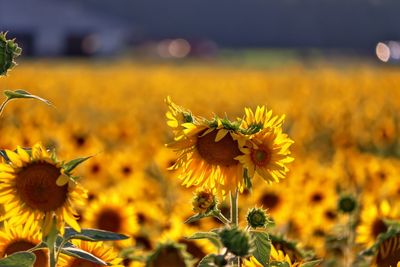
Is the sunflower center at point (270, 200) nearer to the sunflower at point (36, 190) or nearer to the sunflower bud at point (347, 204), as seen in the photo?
the sunflower bud at point (347, 204)

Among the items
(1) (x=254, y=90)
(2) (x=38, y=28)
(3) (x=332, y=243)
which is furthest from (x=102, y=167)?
(2) (x=38, y=28)

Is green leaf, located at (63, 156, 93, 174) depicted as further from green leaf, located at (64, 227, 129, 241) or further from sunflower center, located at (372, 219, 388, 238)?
sunflower center, located at (372, 219, 388, 238)

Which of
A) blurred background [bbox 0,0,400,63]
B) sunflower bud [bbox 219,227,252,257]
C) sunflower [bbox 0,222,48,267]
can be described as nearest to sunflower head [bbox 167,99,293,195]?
sunflower bud [bbox 219,227,252,257]

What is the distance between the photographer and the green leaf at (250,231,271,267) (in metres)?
1.81

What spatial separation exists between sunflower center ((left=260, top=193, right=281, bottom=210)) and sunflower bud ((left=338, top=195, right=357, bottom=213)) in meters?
0.80

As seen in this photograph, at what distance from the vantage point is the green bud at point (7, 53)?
1782 mm

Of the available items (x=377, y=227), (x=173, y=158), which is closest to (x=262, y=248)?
(x=377, y=227)

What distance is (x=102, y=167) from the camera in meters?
4.59

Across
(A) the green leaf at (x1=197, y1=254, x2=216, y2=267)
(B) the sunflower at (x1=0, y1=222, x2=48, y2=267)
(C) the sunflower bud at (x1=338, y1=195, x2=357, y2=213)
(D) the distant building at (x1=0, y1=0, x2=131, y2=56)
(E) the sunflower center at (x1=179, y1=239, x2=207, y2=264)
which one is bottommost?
(A) the green leaf at (x1=197, y1=254, x2=216, y2=267)

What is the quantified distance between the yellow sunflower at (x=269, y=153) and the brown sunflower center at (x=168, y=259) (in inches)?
22.2

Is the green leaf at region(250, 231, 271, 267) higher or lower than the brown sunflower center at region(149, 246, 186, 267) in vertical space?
lower

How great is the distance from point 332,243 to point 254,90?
9.22 metres

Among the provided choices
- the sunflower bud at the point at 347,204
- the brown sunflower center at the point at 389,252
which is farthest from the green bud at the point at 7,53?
the sunflower bud at the point at 347,204

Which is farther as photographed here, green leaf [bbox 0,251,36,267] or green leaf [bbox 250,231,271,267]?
green leaf [bbox 250,231,271,267]
